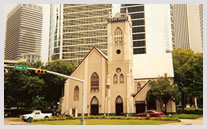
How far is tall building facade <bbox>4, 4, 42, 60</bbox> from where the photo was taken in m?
131

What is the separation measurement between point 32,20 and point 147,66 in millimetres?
146758

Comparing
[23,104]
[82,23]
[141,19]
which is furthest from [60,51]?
[23,104]

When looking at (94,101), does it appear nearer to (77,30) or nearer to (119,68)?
(119,68)

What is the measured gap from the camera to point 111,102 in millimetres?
39375

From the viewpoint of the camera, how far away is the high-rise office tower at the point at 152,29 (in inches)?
3809

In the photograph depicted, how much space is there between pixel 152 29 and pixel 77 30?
33.0 metres

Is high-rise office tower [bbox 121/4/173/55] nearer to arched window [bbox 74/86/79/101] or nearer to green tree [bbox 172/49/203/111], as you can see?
green tree [bbox 172/49/203/111]

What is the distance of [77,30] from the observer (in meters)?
102

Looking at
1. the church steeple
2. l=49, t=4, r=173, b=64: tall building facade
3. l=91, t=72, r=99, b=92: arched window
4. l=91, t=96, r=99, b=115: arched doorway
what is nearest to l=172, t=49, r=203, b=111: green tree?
the church steeple

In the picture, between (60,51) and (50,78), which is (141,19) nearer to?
(60,51)

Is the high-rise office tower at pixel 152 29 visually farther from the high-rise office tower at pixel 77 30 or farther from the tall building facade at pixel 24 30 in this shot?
the tall building facade at pixel 24 30

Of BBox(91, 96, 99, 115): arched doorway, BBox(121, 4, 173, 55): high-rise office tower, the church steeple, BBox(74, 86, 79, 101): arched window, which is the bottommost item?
BBox(91, 96, 99, 115): arched doorway

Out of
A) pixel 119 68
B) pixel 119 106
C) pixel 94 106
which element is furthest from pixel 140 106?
pixel 94 106

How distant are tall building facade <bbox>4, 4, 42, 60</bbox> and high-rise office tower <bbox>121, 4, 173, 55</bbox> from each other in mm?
64974
